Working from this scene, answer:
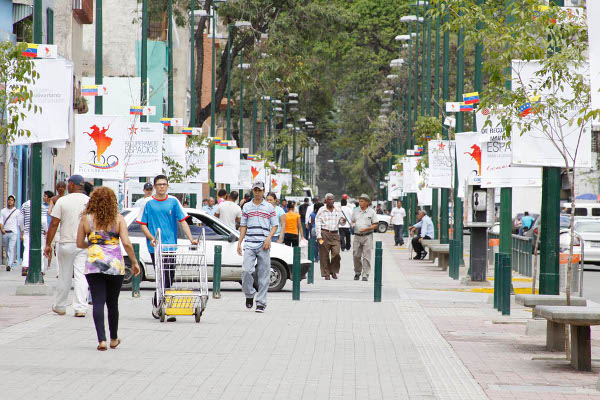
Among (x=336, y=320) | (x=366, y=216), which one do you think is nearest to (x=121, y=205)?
(x=366, y=216)

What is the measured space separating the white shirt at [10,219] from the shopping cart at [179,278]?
1221 cm

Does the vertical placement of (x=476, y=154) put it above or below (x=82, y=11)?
below

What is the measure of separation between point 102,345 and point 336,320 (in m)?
4.61

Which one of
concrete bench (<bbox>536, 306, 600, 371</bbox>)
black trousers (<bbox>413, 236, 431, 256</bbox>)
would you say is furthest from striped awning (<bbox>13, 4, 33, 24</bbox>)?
concrete bench (<bbox>536, 306, 600, 371</bbox>)

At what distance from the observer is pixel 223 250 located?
66.8ft

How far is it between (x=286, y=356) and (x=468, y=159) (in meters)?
11.3

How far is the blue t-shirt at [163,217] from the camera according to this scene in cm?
1465

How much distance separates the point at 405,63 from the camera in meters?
61.7

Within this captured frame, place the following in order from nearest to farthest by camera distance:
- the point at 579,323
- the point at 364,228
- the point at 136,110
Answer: the point at 579,323 → the point at 364,228 → the point at 136,110

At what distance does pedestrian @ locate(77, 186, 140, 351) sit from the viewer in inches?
448

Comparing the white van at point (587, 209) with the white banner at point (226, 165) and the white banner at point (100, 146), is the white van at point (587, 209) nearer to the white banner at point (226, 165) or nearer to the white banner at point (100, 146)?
the white banner at point (226, 165)

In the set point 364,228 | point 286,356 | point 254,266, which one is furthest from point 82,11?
point 286,356

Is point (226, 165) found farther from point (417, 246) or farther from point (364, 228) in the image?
point (364, 228)

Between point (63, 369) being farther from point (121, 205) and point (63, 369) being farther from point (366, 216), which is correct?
point (121, 205)
